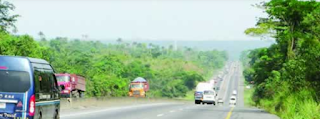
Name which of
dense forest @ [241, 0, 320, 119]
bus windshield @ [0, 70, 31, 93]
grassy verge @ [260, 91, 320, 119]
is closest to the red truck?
dense forest @ [241, 0, 320, 119]

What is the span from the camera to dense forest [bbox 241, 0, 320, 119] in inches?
1191

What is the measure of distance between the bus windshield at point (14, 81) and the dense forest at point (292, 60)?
1282 centimetres

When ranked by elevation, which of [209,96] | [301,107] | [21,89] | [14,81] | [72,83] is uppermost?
[72,83]

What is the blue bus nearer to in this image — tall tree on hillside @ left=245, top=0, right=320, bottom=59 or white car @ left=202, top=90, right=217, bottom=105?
tall tree on hillside @ left=245, top=0, right=320, bottom=59

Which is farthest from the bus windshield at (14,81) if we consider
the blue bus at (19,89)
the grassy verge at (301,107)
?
the grassy verge at (301,107)

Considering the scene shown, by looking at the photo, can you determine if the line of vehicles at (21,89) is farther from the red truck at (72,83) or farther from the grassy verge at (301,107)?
the red truck at (72,83)

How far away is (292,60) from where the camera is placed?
46906mm

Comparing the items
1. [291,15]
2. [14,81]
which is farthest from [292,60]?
[14,81]

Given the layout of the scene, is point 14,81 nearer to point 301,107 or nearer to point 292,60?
point 301,107

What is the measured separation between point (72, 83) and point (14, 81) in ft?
131

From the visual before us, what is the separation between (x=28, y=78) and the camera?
14.4m

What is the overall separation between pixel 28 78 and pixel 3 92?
626mm

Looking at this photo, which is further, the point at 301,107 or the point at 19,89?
the point at 301,107

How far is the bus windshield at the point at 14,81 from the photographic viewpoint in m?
14.3
